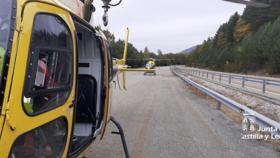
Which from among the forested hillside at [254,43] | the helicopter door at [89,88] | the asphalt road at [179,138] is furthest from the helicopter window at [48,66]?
the forested hillside at [254,43]

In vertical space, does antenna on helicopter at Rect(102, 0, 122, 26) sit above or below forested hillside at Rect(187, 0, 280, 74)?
below

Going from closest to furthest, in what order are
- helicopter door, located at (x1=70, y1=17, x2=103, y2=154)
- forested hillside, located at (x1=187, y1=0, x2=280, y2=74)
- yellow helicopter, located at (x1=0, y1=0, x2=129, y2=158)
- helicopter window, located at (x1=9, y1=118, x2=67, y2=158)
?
yellow helicopter, located at (x1=0, y1=0, x2=129, y2=158) → helicopter window, located at (x1=9, y1=118, x2=67, y2=158) → helicopter door, located at (x1=70, y1=17, x2=103, y2=154) → forested hillside, located at (x1=187, y1=0, x2=280, y2=74)

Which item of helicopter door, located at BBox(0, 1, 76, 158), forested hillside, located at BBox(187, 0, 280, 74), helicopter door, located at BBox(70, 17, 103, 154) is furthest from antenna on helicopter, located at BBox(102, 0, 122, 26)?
forested hillside, located at BBox(187, 0, 280, 74)

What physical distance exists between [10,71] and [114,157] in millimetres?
3781

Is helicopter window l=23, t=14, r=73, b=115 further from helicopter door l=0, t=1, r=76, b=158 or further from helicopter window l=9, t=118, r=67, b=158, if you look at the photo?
helicopter window l=9, t=118, r=67, b=158

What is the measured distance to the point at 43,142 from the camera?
337 centimetres

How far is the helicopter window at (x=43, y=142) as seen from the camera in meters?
2.94

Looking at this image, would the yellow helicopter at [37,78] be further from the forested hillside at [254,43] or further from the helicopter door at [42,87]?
the forested hillside at [254,43]

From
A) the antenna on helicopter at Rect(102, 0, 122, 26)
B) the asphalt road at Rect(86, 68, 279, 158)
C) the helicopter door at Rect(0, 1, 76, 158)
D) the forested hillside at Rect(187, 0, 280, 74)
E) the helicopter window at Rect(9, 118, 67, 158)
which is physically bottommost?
the asphalt road at Rect(86, 68, 279, 158)

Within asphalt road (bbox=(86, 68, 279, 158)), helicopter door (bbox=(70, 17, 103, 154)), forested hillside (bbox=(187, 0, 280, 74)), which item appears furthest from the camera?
forested hillside (bbox=(187, 0, 280, 74))

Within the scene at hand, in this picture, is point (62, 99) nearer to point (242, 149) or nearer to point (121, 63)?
point (242, 149)

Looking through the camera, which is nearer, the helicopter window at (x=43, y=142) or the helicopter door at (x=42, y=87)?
the helicopter door at (x=42, y=87)

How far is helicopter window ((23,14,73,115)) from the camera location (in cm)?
301

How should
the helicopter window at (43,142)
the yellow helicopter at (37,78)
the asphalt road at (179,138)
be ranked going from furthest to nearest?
the asphalt road at (179,138) → the helicopter window at (43,142) → the yellow helicopter at (37,78)
